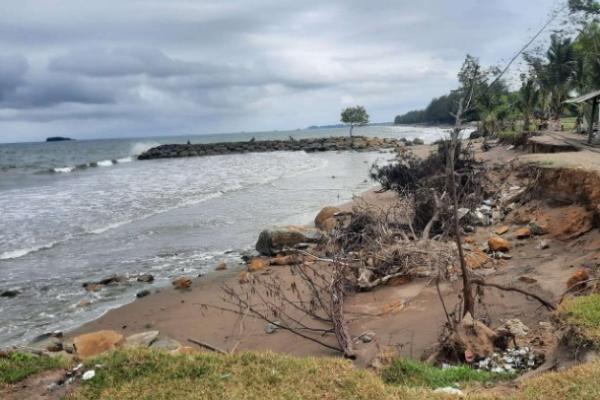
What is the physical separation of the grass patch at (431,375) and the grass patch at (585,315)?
0.71 m

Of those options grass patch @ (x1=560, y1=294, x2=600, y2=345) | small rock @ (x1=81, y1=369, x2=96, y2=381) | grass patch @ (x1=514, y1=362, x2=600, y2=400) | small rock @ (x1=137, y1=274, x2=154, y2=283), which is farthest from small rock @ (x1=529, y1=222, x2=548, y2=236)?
small rock @ (x1=81, y1=369, x2=96, y2=381)

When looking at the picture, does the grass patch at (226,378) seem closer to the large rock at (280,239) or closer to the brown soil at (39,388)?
the brown soil at (39,388)

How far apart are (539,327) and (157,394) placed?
4.08m

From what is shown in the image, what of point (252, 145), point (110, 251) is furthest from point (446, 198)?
point (252, 145)

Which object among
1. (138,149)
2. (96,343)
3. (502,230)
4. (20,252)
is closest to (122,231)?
(20,252)

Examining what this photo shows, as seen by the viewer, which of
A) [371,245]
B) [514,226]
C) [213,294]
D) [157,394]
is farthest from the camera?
[514,226]

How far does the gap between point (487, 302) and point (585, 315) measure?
7.73 ft

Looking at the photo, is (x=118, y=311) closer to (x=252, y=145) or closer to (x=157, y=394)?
(x=157, y=394)

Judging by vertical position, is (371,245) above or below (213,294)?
above

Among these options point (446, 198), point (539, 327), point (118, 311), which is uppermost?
point (446, 198)

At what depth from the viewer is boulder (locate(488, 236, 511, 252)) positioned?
29.2 feet

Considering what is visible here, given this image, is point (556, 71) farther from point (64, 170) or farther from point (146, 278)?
point (64, 170)

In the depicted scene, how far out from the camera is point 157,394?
4047 millimetres

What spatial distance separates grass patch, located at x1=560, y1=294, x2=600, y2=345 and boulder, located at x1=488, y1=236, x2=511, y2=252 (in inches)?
159
